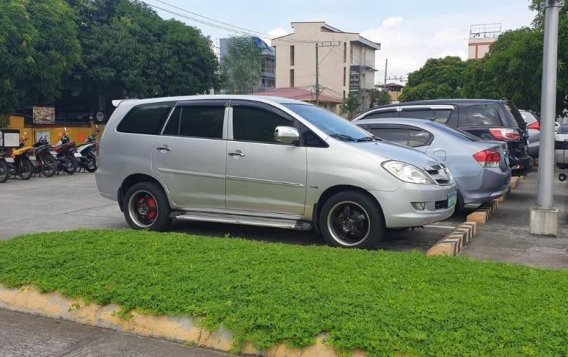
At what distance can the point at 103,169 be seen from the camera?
8.23 metres

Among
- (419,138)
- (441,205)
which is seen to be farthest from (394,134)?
(441,205)

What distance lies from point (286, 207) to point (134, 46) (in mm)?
27333

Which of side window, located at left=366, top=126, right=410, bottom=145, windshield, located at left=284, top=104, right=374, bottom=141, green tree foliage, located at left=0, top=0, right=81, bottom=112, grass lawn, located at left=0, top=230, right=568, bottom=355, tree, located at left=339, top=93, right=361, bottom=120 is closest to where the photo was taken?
grass lawn, located at left=0, top=230, right=568, bottom=355

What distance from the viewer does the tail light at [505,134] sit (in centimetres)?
1028

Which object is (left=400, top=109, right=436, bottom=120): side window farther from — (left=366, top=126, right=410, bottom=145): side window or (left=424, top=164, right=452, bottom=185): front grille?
(left=424, top=164, right=452, bottom=185): front grille

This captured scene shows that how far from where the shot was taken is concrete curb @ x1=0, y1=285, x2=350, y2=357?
3.99 metres

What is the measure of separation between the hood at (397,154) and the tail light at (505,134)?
3.79 m

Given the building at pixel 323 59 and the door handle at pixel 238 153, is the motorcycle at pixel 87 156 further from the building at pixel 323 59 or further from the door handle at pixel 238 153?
the building at pixel 323 59

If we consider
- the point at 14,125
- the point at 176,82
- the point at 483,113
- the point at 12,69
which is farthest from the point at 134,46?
the point at 483,113

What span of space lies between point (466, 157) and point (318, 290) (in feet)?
15.0

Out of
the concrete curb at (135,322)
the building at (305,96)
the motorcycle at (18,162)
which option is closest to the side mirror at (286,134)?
the concrete curb at (135,322)

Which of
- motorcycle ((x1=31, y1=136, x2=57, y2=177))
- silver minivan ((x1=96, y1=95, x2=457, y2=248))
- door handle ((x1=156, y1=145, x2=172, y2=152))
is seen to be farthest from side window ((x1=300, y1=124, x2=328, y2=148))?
motorcycle ((x1=31, y1=136, x2=57, y2=177))

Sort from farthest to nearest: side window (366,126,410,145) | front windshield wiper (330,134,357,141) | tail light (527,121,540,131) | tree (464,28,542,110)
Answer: tree (464,28,542,110) → tail light (527,121,540,131) → side window (366,126,410,145) → front windshield wiper (330,134,357,141)

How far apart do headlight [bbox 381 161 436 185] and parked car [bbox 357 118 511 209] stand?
198 cm
